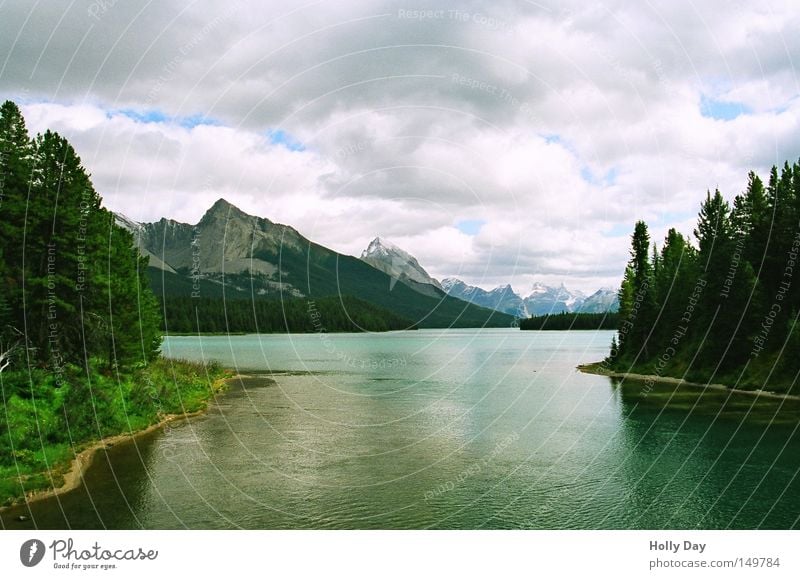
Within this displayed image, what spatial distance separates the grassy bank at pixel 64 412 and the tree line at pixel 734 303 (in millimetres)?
56065

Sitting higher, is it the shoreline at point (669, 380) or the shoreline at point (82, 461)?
the shoreline at point (82, 461)

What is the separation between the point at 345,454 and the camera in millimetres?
35156

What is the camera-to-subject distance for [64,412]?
33.6 metres

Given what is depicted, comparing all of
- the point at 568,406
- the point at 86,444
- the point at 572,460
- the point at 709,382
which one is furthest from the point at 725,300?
the point at 86,444

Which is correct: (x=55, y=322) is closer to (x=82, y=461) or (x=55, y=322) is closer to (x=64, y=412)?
(x=64, y=412)

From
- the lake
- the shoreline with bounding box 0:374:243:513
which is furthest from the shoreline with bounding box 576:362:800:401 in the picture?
the shoreline with bounding box 0:374:243:513

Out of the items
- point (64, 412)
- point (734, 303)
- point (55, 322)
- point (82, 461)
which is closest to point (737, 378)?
point (734, 303)

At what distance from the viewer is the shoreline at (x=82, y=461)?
24.5 meters

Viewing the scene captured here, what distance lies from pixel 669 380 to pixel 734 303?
1499 cm

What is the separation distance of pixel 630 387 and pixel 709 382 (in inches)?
376

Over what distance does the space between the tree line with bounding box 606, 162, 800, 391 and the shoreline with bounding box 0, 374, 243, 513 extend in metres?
55.0

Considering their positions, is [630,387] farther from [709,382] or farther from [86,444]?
[86,444]

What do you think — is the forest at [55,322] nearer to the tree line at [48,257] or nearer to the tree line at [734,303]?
the tree line at [48,257]

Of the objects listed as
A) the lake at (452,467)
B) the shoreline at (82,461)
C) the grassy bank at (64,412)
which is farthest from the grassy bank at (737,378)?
the grassy bank at (64,412)
